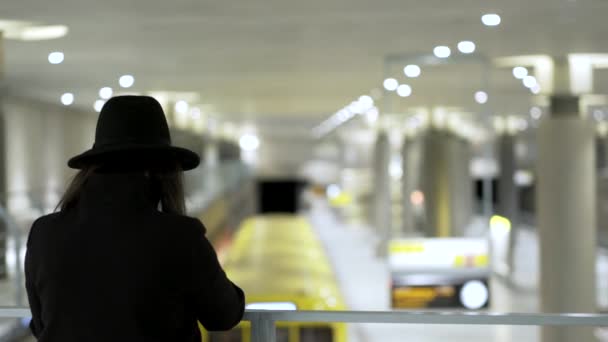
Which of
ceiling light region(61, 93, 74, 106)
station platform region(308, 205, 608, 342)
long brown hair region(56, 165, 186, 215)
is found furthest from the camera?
ceiling light region(61, 93, 74, 106)

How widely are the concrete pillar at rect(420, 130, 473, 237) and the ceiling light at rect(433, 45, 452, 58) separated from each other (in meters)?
13.2

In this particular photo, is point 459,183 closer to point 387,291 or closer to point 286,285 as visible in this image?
point 387,291

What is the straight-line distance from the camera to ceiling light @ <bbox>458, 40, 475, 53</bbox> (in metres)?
9.23

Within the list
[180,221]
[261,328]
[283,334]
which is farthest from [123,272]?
[283,334]

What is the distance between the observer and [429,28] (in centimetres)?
827

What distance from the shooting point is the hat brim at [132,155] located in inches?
94.1

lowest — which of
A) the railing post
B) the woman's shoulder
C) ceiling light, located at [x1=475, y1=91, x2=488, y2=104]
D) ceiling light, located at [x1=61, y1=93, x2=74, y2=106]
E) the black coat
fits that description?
the railing post

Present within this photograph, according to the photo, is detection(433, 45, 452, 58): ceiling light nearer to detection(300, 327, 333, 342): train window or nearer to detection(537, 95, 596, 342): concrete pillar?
detection(537, 95, 596, 342): concrete pillar

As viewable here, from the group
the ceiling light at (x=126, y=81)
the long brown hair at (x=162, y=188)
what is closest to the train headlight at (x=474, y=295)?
the ceiling light at (x=126, y=81)

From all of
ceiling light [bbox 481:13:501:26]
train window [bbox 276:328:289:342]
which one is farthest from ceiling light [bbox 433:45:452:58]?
train window [bbox 276:328:289:342]

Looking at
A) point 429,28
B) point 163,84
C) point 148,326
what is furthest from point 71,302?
point 163,84

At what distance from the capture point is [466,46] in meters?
9.55

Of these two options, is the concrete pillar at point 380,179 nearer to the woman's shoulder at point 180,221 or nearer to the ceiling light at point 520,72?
the ceiling light at point 520,72

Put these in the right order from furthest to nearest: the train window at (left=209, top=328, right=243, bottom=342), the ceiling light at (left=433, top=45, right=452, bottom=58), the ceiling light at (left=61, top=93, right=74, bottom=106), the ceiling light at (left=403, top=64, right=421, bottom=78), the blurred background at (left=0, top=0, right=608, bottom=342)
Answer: the ceiling light at (left=61, top=93, right=74, bottom=106) → the ceiling light at (left=403, top=64, right=421, bottom=78) → the ceiling light at (left=433, top=45, right=452, bottom=58) → the train window at (left=209, top=328, right=243, bottom=342) → the blurred background at (left=0, top=0, right=608, bottom=342)
